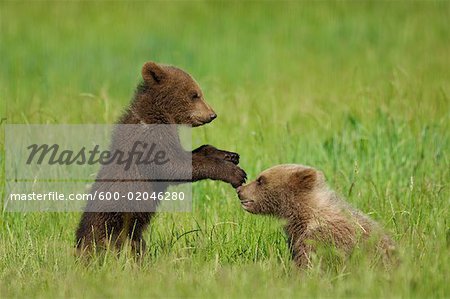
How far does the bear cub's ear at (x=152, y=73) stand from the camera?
316 inches

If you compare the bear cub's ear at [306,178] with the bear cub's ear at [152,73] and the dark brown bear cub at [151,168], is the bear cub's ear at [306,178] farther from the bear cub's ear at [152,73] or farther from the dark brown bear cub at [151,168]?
the bear cub's ear at [152,73]

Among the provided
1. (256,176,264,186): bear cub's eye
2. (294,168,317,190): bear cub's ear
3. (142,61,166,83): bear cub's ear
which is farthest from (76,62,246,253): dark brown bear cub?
(294,168,317,190): bear cub's ear

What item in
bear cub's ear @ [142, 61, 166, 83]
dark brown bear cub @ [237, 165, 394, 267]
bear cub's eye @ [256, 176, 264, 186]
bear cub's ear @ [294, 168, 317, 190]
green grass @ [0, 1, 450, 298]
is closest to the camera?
green grass @ [0, 1, 450, 298]

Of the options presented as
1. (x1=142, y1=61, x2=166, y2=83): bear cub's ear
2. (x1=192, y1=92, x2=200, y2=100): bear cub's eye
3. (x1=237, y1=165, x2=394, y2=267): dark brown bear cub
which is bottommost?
(x1=237, y1=165, x2=394, y2=267): dark brown bear cub

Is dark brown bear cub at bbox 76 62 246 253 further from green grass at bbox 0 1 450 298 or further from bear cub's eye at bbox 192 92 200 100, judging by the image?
green grass at bbox 0 1 450 298

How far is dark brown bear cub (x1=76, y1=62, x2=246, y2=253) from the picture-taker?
305 inches

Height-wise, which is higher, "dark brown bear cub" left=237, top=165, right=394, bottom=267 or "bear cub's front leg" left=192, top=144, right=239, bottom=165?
"bear cub's front leg" left=192, top=144, right=239, bottom=165

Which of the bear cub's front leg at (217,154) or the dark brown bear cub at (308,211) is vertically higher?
the bear cub's front leg at (217,154)

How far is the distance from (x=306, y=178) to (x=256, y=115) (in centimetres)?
404

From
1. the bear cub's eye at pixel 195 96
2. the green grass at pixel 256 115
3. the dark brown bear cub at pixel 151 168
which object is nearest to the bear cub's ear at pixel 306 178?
the dark brown bear cub at pixel 151 168

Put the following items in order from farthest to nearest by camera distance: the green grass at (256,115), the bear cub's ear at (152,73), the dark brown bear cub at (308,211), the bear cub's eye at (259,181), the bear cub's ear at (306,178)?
the bear cub's ear at (152,73), the bear cub's eye at (259,181), the bear cub's ear at (306,178), the dark brown bear cub at (308,211), the green grass at (256,115)

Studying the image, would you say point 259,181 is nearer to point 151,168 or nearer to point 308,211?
point 308,211

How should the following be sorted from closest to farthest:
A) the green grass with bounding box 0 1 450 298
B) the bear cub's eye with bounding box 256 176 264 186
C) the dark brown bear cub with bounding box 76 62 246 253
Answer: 1. the green grass with bounding box 0 1 450 298
2. the dark brown bear cub with bounding box 76 62 246 253
3. the bear cub's eye with bounding box 256 176 264 186

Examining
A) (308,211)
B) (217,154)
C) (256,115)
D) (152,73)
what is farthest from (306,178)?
(256,115)
